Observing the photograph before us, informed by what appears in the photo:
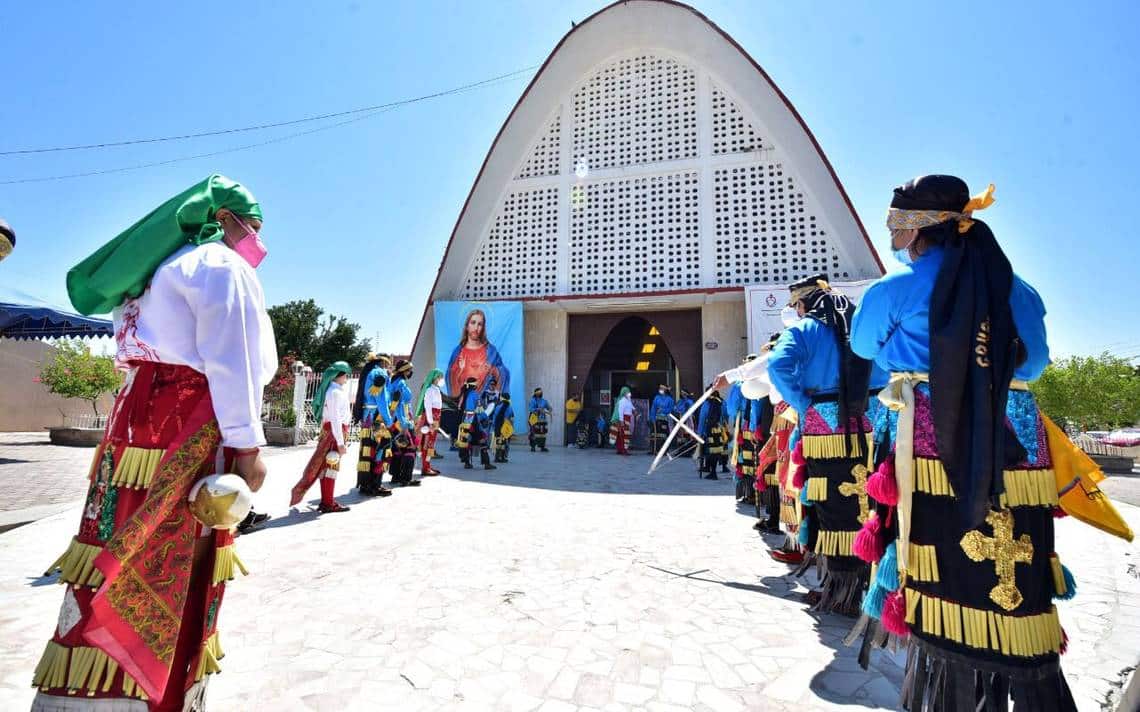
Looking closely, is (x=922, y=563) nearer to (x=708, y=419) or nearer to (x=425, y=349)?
(x=708, y=419)

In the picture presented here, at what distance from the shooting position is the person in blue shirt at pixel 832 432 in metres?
2.52

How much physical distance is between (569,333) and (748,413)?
417 inches

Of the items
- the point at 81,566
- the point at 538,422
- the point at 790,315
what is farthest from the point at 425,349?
the point at 81,566

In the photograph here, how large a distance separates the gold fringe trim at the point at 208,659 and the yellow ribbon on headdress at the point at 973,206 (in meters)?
2.47

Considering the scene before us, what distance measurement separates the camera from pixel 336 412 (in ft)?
17.9

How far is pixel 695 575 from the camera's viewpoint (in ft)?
10.7

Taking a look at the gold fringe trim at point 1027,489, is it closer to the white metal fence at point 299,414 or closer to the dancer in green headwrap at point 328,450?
the dancer in green headwrap at point 328,450

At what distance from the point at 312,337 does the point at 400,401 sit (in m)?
28.8

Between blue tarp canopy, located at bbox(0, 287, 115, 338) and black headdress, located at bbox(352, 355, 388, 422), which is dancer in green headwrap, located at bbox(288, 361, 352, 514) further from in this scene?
blue tarp canopy, located at bbox(0, 287, 115, 338)

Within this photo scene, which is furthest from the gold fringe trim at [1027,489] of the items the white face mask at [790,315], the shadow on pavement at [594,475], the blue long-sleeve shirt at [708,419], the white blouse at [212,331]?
the blue long-sleeve shirt at [708,419]

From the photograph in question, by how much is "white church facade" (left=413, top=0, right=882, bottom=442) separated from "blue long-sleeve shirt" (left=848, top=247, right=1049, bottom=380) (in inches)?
496

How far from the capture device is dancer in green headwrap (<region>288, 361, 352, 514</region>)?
5188 millimetres

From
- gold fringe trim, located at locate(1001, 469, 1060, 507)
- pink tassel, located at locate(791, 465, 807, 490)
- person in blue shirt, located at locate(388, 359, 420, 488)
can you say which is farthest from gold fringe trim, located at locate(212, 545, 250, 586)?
person in blue shirt, located at locate(388, 359, 420, 488)

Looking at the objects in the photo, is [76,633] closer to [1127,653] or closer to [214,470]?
[214,470]
